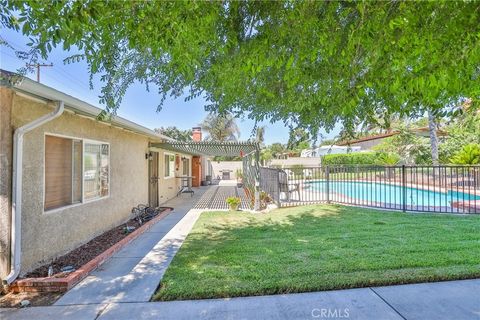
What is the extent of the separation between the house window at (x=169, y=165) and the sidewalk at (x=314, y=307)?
1135 centimetres

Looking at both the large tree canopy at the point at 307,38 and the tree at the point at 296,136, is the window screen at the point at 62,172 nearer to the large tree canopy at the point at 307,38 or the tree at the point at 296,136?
the large tree canopy at the point at 307,38

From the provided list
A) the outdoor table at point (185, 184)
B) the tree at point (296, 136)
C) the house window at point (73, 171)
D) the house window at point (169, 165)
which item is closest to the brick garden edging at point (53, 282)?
the house window at point (73, 171)

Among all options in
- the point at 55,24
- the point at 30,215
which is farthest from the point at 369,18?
the point at 30,215

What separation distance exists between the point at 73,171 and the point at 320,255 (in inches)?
212

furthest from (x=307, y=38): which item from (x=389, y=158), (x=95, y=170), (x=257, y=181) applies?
(x=389, y=158)

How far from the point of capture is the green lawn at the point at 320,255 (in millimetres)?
4172

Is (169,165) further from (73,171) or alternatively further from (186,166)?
(73,171)

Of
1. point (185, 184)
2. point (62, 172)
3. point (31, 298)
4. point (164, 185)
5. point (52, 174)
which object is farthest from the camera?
point (185, 184)

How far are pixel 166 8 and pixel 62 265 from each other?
4990 millimetres

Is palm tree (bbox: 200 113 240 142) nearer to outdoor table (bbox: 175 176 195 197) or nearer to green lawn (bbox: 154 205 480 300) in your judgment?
outdoor table (bbox: 175 176 195 197)

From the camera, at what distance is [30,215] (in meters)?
4.78

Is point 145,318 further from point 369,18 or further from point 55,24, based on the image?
point 369,18

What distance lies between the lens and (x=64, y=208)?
5.80 m

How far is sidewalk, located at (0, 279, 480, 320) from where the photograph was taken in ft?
11.2
